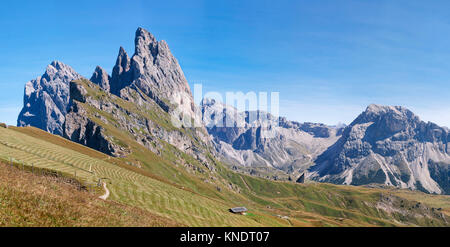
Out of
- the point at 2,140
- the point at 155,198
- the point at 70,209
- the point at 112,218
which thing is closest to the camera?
the point at 70,209

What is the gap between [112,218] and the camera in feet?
98.8

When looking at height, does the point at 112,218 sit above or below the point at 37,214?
below
